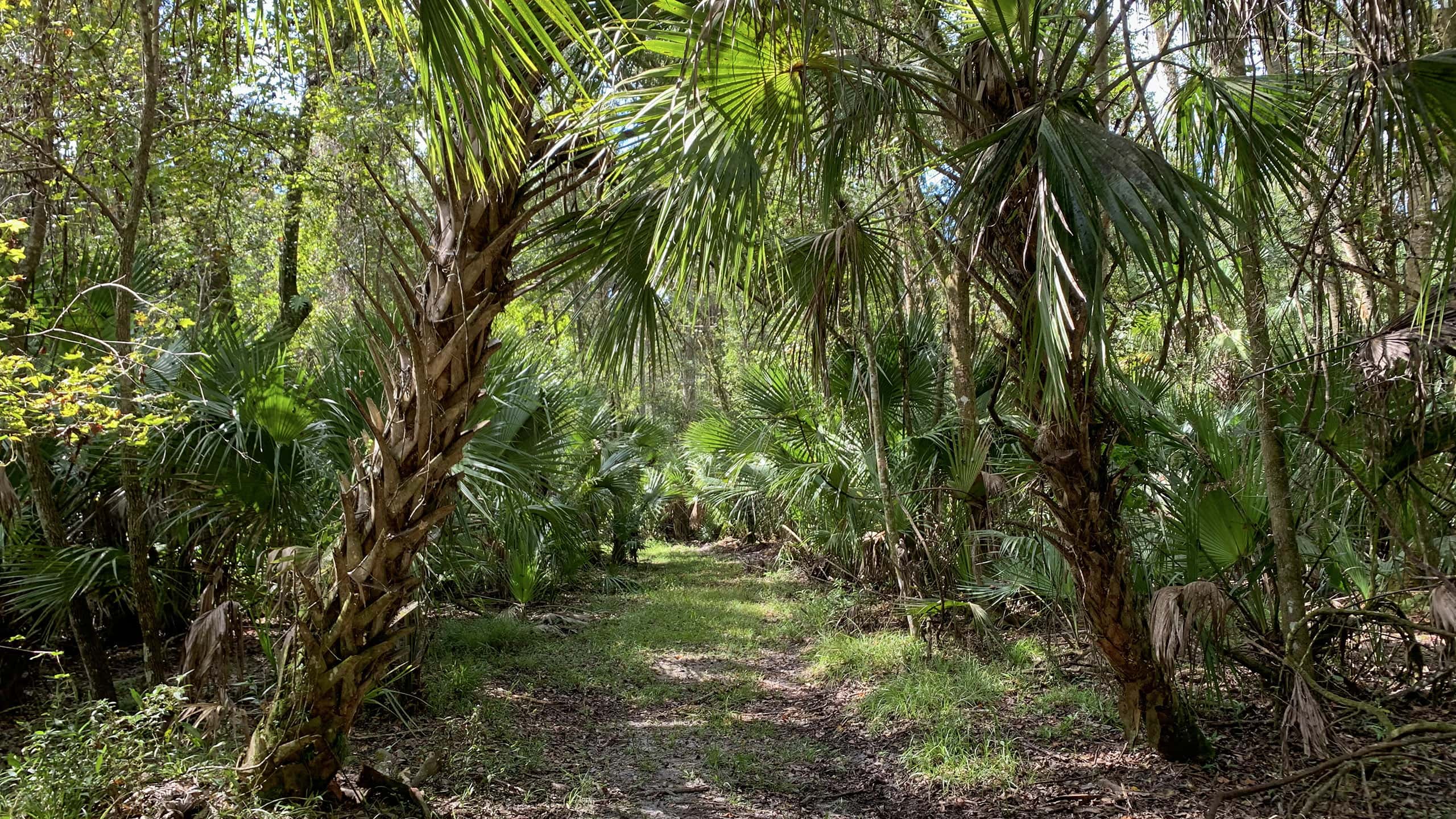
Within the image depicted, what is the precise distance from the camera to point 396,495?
3.23 m

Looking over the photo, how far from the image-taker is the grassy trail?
13.7 feet

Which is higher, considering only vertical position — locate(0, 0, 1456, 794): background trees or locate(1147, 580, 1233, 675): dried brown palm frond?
locate(0, 0, 1456, 794): background trees

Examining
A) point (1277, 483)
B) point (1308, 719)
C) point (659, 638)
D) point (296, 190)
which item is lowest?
point (659, 638)

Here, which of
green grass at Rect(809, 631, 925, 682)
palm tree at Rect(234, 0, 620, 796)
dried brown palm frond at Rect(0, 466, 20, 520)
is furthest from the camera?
green grass at Rect(809, 631, 925, 682)

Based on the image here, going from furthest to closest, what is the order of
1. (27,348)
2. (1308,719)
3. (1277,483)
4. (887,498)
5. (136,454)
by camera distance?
(887,498) → (27,348) → (136,454) → (1277,483) → (1308,719)

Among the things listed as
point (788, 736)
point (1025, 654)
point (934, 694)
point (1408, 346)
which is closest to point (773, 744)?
point (788, 736)

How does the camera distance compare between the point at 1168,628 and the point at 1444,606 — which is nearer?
the point at 1444,606

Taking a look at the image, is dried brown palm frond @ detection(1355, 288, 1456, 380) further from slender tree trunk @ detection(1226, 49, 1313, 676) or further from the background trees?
slender tree trunk @ detection(1226, 49, 1313, 676)

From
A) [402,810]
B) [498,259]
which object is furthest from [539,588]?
[498,259]

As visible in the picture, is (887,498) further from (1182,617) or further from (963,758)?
(1182,617)

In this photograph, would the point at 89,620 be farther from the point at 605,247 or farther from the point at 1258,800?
the point at 1258,800

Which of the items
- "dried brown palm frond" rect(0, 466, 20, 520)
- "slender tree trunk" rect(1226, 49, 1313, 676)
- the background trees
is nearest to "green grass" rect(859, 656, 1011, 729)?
the background trees

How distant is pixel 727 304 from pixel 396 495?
1.88 meters

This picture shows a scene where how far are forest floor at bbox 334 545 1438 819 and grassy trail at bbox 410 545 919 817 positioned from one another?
0.05 ft
